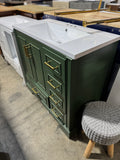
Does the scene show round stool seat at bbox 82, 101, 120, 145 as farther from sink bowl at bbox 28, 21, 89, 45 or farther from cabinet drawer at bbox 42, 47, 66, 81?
sink bowl at bbox 28, 21, 89, 45

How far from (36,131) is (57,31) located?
49.3 inches

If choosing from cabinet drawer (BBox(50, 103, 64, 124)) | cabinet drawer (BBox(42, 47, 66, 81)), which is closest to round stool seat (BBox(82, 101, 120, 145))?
cabinet drawer (BBox(50, 103, 64, 124))

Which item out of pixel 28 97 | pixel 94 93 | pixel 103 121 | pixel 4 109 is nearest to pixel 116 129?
pixel 103 121

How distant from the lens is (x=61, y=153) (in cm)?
124

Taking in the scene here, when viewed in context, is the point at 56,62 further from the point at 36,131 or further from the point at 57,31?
the point at 36,131

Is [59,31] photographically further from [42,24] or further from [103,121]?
[103,121]

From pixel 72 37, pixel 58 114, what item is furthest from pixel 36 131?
pixel 72 37

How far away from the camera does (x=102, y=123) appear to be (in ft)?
3.27

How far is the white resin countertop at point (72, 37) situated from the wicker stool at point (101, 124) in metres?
0.58

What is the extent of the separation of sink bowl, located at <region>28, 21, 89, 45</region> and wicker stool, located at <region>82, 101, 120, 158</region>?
2.41 ft

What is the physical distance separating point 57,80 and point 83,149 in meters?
0.84

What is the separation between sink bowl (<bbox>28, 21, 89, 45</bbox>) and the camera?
4.01 feet

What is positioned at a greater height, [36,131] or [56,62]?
[56,62]

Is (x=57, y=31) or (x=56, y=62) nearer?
(x=56, y=62)
